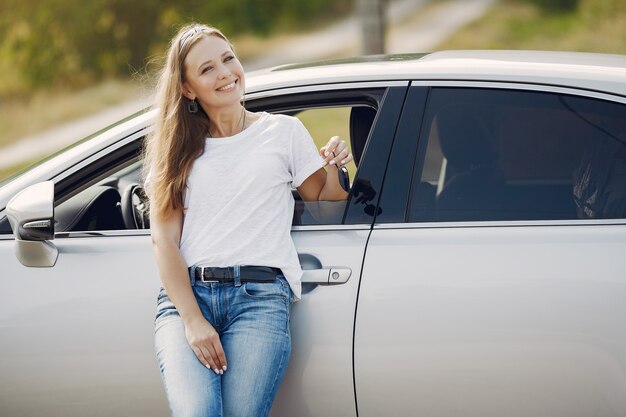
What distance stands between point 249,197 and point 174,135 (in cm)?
32

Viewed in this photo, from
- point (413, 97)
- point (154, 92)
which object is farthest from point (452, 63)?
point (154, 92)

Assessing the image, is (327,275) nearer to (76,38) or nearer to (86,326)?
(86,326)

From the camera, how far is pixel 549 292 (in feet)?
8.91

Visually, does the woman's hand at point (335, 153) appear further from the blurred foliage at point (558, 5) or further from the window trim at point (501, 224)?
the blurred foliage at point (558, 5)

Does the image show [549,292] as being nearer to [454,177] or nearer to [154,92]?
[454,177]

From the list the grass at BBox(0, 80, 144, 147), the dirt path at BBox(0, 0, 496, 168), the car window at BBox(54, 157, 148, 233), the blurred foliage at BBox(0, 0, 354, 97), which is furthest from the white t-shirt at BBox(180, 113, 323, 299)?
the blurred foliage at BBox(0, 0, 354, 97)

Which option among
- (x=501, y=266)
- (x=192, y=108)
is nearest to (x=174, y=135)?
(x=192, y=108)

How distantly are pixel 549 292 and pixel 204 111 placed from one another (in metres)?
1.27

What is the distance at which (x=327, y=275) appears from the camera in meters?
2.85

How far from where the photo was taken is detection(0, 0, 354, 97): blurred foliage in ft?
63.8

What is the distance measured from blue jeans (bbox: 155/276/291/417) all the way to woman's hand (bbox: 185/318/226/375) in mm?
19

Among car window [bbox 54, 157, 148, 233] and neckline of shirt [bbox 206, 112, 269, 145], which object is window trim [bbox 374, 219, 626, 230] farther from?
car window [bbox 54, 157, 148, 233]

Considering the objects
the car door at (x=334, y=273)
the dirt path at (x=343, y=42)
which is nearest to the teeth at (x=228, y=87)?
the car door at (x=334, y=273)

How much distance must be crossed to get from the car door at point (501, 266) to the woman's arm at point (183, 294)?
1.43 feet
